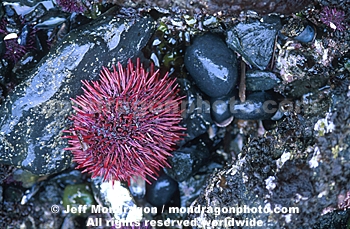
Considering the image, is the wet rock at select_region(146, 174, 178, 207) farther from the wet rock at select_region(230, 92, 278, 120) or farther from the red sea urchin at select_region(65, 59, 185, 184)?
the wet rock at select_region(230, 92, 278, 120)

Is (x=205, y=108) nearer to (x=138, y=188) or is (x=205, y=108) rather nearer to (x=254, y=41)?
(x=254, y=41)

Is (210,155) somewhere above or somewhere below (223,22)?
below

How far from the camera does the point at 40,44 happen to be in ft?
12.1

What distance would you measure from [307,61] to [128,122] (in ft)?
5.31

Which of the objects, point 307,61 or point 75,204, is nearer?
point 307,61

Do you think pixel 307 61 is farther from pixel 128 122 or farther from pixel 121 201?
pixel 121 201

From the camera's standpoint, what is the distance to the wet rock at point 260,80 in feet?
11.3

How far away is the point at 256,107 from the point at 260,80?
25cm

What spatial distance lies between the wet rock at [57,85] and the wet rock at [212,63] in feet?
1.49

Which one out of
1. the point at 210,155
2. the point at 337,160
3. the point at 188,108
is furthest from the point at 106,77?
the point at 337,160

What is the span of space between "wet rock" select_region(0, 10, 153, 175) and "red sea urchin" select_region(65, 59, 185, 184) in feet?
0.58

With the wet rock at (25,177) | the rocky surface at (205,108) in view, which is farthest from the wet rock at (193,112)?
the wet rock at (25,177)

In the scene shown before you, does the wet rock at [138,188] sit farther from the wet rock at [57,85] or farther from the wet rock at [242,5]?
the wet rock at [242,5]

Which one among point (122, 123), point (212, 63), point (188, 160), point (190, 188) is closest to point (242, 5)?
point (212, 63)
